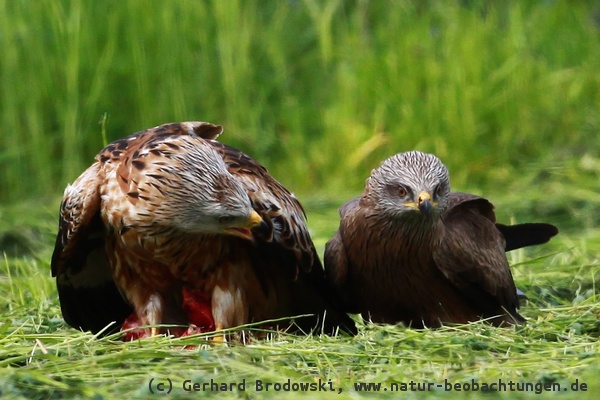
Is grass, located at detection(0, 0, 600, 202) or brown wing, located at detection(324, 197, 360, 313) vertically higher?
grass, located at detection(0, 0, 600, 202)

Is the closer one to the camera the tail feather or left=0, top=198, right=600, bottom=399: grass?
left=0, top=198, right=600, bottom=399: grass

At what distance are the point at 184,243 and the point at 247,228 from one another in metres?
0.29

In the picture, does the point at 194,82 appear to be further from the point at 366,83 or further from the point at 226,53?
the point at 366,83

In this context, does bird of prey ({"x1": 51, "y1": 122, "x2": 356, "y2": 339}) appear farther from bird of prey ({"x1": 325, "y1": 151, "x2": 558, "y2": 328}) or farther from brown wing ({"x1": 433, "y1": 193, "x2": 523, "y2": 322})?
brown wing ({"x1": 433, "y1": 193, "x2": 523, "y2": 322})

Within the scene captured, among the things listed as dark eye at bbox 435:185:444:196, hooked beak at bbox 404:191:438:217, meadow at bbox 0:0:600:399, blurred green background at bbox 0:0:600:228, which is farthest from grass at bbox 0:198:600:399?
blurred green background at bbox 0:0:600:228

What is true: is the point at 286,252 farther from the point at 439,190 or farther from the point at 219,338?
the point at 439,190

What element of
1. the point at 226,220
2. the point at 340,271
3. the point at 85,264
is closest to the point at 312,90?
the point at 340,271

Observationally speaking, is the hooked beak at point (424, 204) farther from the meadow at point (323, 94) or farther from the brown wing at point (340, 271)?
the meadow at point (323, 94)

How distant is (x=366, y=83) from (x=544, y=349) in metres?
5.45

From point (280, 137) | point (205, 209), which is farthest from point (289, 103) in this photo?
point (205, 209)

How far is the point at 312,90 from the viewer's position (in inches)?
412

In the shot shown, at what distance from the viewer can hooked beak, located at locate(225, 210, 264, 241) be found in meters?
5.06

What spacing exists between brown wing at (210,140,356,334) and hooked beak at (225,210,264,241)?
8 centimetres

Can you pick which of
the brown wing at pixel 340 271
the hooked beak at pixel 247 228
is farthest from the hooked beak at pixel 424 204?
the hooked beak at pixel 247 228
